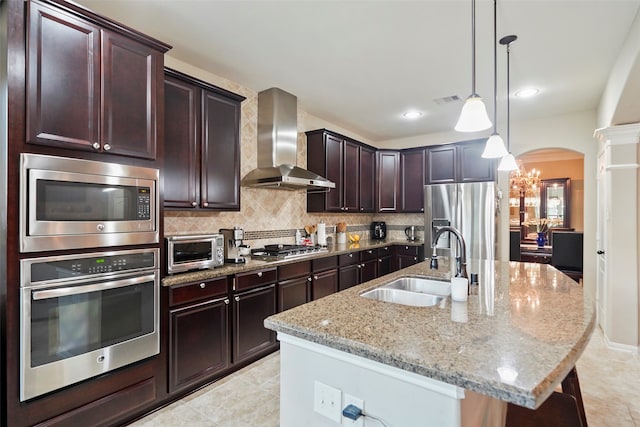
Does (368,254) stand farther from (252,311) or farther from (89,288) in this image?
(89,288)

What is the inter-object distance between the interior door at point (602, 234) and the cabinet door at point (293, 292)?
322 cm

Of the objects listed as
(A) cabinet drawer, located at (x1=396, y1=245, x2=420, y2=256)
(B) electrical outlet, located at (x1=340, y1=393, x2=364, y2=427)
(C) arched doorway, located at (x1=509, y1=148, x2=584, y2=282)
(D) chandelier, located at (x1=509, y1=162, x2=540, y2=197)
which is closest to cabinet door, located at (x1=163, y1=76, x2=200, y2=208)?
(B) electrical outlet, located at (x1=340, y1=393, x2=364, y2=427)

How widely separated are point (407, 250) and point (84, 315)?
4.11 meters

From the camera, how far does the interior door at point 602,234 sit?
3481 mm

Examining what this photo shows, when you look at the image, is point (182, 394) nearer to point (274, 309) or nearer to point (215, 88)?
point (274, 309)

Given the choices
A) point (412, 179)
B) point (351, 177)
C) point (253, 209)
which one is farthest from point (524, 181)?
point (253, 209)

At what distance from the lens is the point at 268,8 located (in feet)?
7.07

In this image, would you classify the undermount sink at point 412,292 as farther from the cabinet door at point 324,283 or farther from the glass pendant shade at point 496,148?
the cabinet door at point 324,283

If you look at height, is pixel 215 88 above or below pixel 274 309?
above

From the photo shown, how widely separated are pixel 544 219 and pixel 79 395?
29.9 ft

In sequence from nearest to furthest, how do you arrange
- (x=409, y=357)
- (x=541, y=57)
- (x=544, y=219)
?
(x=409, y=357) < (x=541, y=57) < (x=544, y=219)

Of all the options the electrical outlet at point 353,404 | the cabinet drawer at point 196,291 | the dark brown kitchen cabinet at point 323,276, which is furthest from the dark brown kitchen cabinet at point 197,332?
the electrical outlet at point 353,404

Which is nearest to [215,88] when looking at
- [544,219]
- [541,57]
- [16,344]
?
Result: [16,344]

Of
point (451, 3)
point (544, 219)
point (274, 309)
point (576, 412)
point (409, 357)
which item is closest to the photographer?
point (409, 357)
